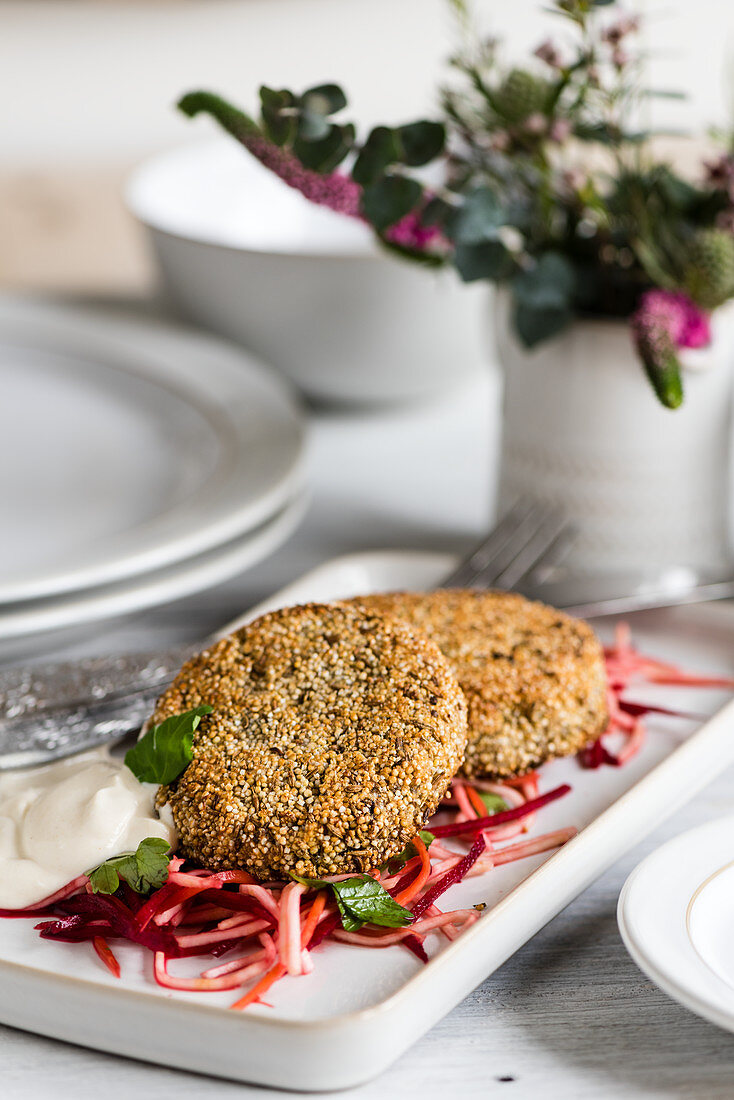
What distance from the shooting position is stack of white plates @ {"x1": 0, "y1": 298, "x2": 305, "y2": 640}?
1136 millimetres

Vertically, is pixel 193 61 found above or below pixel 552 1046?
above

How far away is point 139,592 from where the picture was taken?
1141mm

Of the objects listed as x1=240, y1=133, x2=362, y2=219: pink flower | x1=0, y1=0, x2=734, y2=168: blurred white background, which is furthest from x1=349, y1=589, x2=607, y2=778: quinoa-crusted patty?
x1=0, y1=0, x2=734, y2=168: blurred white background

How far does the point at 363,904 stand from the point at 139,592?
19.5 inches

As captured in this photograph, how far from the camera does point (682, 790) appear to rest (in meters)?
0.90

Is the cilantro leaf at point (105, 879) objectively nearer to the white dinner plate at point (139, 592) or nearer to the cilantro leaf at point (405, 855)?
the cilantro leaf at point (405, 855)

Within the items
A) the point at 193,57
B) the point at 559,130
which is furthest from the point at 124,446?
the point at 193,57

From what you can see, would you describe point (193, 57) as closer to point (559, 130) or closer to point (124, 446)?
point (124, 446)

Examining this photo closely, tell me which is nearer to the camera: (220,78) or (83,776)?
(83,776)

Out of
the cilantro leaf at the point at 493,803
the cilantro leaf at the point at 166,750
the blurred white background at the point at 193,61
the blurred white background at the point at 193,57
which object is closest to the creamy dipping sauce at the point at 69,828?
the cilantro leaf at the point at 166,750

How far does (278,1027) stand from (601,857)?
272mm

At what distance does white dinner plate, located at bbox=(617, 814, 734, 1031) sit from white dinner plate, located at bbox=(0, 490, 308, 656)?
56cm

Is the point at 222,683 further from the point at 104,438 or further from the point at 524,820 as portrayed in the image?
the point at 104,438

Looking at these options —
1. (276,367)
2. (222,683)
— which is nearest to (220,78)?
(276,367)
